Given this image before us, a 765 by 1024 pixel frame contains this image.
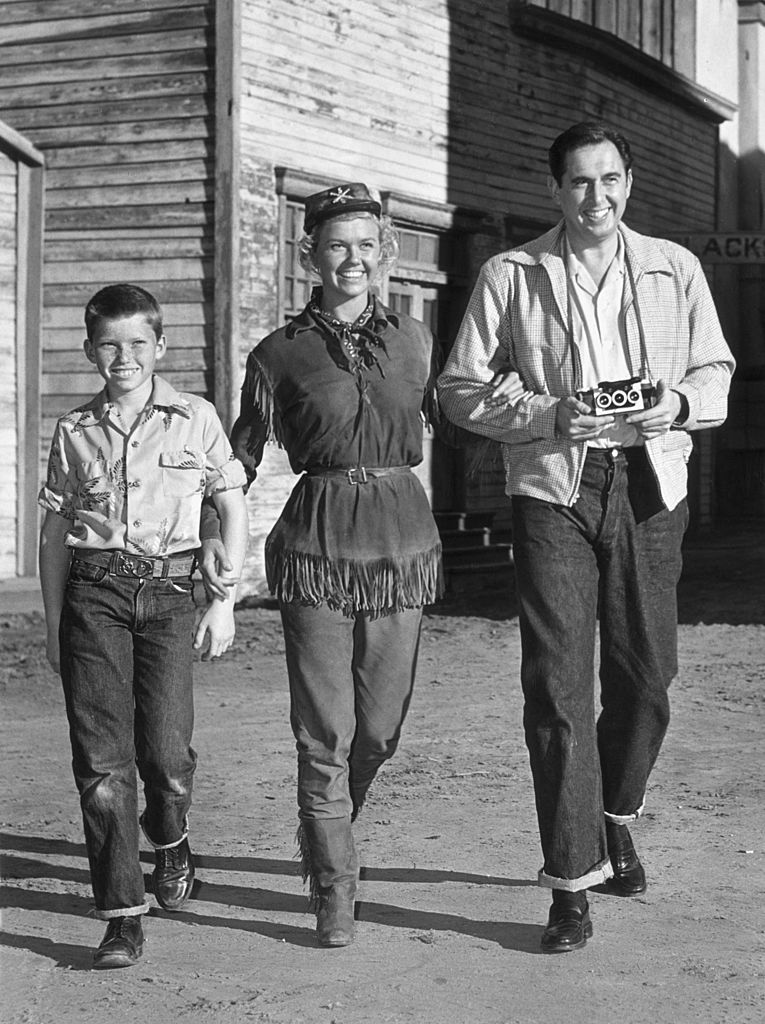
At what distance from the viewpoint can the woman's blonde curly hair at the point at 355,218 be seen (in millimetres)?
4680

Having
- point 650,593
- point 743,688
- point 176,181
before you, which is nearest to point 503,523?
point 176,181

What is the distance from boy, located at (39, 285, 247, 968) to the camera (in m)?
4.35

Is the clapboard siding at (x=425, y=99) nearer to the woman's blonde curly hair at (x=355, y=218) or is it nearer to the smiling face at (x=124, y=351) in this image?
the woman's blonde curly hair at (x=355, y=218)

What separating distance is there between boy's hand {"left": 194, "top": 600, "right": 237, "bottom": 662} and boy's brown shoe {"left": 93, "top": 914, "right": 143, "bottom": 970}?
0.71 meters

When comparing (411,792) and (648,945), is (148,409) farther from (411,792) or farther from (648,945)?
(411,792)

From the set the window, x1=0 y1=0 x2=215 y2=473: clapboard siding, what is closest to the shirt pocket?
x1=0 y1=0 x2=215 y2=473: clapboard siding

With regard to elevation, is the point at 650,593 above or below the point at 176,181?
below

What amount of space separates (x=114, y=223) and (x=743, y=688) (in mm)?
6647

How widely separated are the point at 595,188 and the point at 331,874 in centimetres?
189

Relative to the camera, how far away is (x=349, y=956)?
431cm

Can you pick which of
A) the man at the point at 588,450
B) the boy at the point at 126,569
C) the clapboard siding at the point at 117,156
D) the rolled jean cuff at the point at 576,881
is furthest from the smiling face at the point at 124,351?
the clapboard siding at the point at 117,156

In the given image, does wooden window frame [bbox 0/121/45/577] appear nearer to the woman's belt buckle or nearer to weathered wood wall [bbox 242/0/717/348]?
weathered wood wall [bbox 242/0/717/348]

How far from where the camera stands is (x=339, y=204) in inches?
183

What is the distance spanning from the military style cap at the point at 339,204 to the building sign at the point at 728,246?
41.7ft
